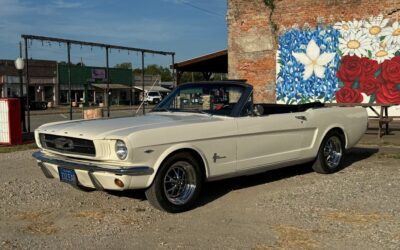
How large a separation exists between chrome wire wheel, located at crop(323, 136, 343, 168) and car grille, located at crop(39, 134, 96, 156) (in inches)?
161

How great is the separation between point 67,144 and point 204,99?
204cm

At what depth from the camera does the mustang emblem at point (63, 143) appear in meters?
5.88

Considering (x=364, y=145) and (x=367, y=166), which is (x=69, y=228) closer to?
(x=367, y=166)

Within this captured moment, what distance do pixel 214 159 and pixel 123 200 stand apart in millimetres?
1278

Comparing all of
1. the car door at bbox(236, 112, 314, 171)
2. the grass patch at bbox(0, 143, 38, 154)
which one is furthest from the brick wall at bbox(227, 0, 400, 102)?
the car door at bbox(236, 112, 314, 171)

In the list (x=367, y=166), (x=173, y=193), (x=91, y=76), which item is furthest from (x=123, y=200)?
(x=91, y=76)

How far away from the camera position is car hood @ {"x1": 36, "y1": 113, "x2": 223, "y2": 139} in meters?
5.56

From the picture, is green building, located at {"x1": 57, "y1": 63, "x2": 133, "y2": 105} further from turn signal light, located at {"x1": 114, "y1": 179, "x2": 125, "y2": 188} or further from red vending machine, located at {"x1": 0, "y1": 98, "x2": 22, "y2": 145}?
turn signal light, located at {"x1": 114, "y1": 179, "x2": 125, "y2": 188}

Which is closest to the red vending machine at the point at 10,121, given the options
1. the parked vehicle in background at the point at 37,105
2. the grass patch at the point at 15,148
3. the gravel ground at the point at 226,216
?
the grass patch at the point at 15,148

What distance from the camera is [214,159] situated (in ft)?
20.3

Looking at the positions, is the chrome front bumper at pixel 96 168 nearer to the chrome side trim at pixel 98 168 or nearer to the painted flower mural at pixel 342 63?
the chrome side trim at pixel 98 168

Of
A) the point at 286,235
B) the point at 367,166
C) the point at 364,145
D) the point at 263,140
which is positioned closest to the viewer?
the point at 286,235

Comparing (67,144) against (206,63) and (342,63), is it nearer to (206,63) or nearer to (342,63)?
(342,63)

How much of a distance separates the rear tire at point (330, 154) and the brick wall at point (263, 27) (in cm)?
959
